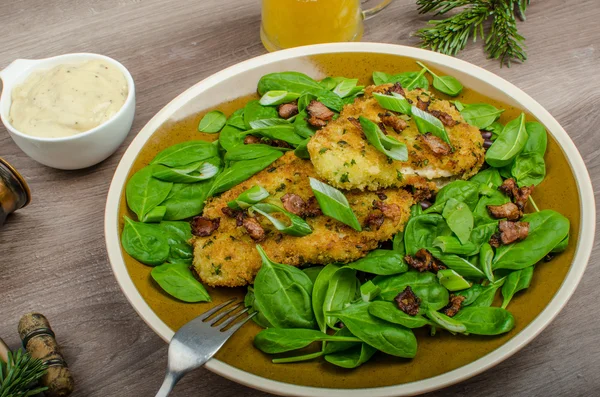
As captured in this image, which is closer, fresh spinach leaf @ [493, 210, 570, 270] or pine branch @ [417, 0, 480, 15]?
fresh spinach leaf @ [493, 210, 570, 270]

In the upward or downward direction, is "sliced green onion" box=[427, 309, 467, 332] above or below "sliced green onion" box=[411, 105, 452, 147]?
below

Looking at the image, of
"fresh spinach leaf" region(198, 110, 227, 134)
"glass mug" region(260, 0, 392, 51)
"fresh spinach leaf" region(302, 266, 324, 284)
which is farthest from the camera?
"glass mug" region(260, 0, 392, 51)

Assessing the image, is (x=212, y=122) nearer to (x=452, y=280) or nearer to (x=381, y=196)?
(x=381, y=196)

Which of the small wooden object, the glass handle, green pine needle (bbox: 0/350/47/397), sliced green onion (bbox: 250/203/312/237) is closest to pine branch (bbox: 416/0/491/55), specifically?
the glass handle

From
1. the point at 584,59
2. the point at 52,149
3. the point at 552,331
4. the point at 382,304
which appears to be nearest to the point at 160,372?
the point at 382,304

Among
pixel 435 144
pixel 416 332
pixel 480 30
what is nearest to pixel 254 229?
pixel 416 332

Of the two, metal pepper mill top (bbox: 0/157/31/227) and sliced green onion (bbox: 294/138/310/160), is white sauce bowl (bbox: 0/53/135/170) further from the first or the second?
sliced green onion (bbox: 294/138/310/160)

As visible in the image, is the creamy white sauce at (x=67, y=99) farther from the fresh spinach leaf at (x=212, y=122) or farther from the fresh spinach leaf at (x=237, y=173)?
the fresh spinach leaf at (x=237, y=173)
